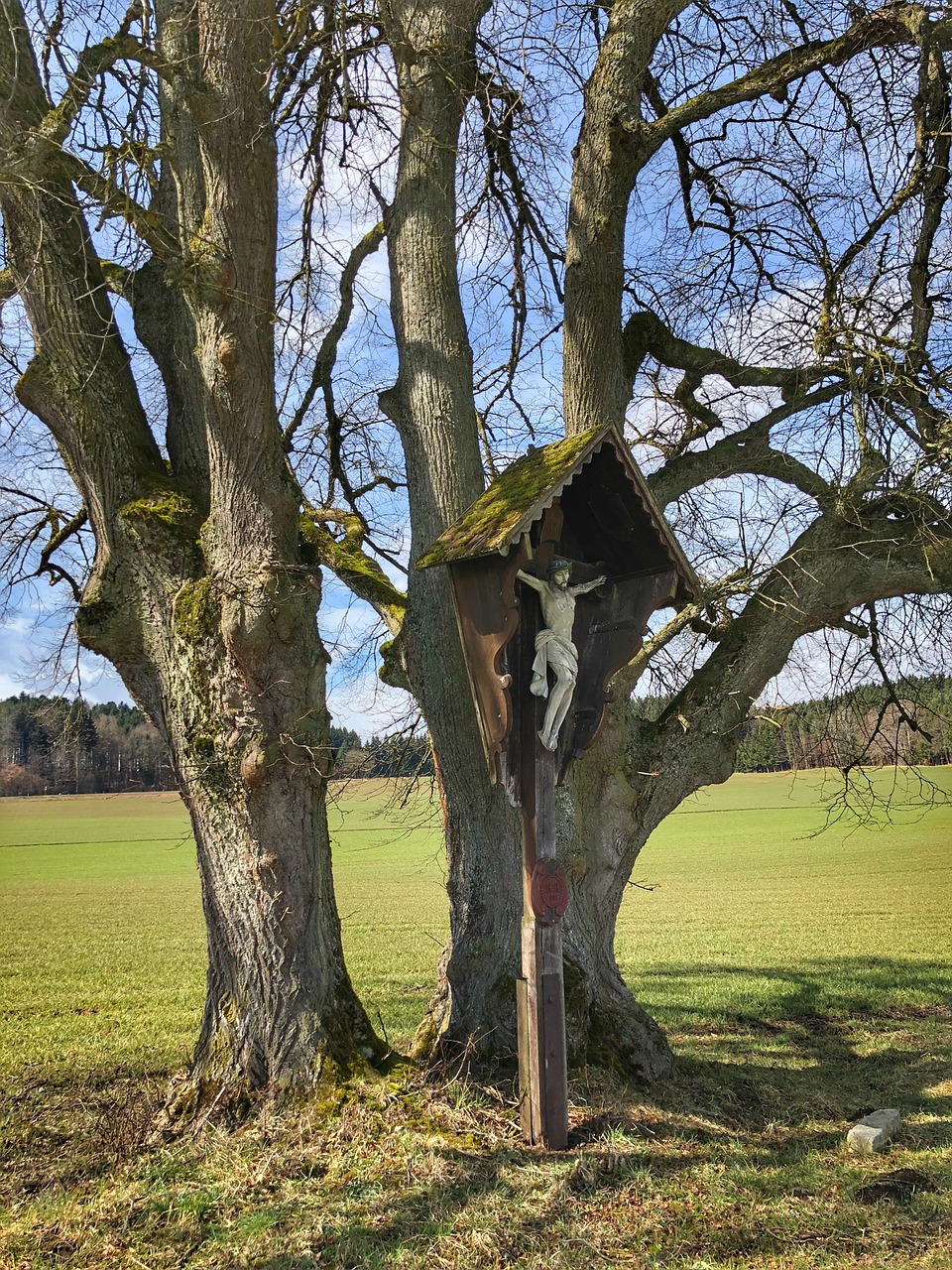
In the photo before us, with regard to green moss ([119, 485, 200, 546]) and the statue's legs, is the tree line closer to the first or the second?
the statue's legs

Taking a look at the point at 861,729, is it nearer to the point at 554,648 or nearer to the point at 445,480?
the point at 445,480

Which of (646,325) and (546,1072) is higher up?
(646,325)

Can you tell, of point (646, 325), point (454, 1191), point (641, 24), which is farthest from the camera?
point (646, 325)

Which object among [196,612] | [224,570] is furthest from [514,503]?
[196,612]

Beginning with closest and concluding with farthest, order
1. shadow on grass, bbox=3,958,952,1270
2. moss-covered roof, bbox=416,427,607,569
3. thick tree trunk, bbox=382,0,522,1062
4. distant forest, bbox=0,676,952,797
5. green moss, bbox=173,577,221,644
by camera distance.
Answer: shadow on grass, bbox=3,958,952,1270 → moss-covered roof, bbox=416,427,607,569 → green moss, bbox=173,577,221,644 → thick tree trunk, bbox=382,0,522,1062 → distant forest, bbox=0,676,952,797

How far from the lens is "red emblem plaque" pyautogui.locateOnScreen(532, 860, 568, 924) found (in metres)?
4.88

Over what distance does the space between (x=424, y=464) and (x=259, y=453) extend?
3.85 feet

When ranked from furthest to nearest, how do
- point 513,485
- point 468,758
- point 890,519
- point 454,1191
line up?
point 890,519 < point 468,758 < point 513,485 < point 454,1191

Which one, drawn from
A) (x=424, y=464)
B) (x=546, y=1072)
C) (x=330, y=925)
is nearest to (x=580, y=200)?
→ (x=424, y=464)

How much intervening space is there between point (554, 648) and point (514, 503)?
2.50 feet

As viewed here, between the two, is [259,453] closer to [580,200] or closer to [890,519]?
[580,200]

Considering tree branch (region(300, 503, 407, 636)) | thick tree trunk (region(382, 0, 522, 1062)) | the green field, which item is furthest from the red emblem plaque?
tree branch (region(300, 503, 407, 636))

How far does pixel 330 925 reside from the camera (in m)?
5.84

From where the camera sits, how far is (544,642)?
479 cm
